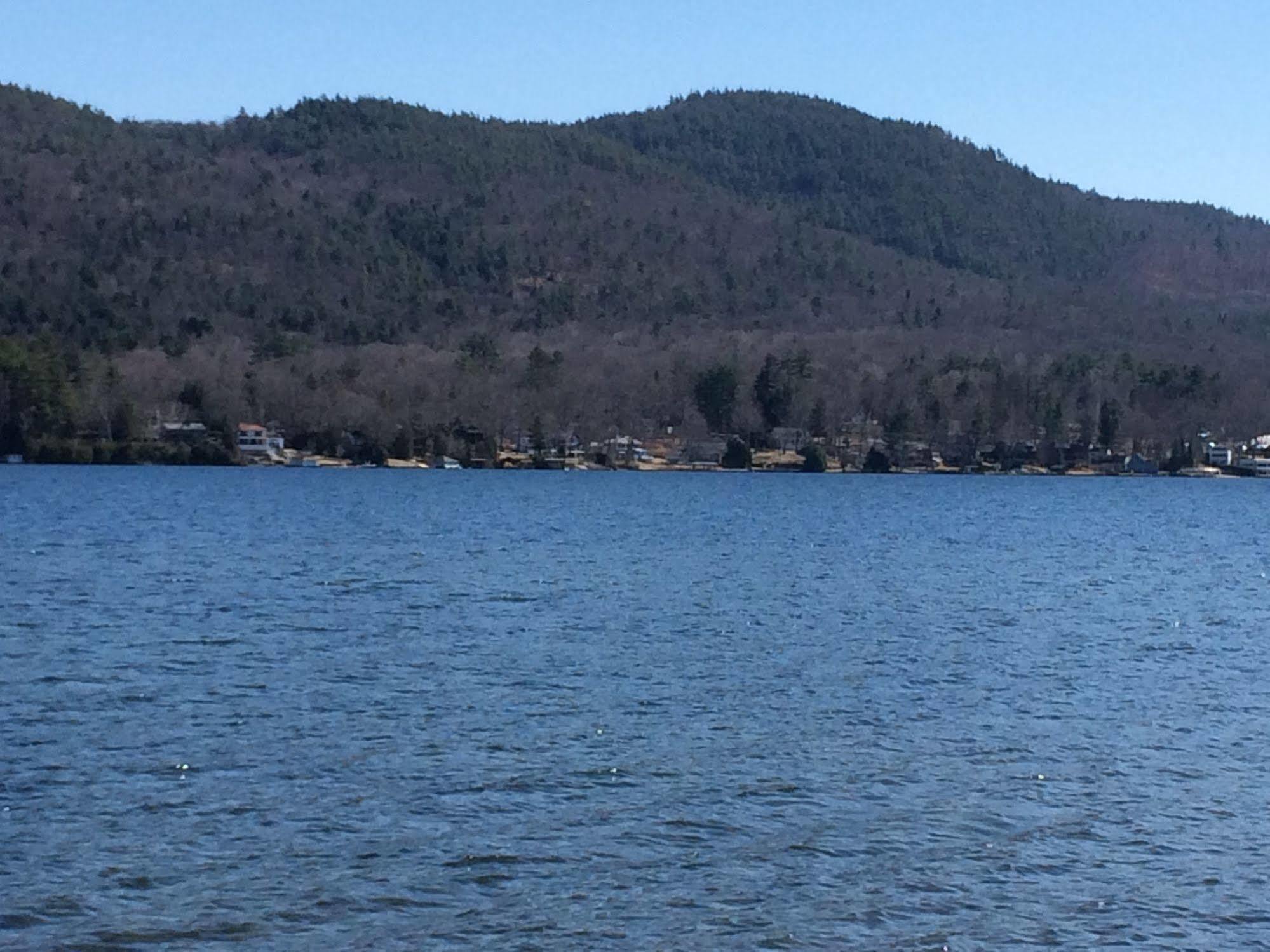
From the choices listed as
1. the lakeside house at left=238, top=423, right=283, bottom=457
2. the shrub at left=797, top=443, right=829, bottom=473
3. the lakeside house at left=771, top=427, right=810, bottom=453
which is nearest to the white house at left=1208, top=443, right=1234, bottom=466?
the lakeside house at left=771, top=427, right=810, bottom=453

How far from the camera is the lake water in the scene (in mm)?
17125

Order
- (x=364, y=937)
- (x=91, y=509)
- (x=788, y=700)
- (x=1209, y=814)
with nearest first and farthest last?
(x=364, y=937) < (x=1209, y=814) < (x=788, y=700) < (x=91, y=509)

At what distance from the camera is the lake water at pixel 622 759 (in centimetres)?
1712

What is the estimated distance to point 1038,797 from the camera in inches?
858

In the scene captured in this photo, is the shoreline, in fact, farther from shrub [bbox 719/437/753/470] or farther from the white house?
the white house

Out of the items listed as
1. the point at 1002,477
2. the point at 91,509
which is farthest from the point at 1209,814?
the point at 1002,477

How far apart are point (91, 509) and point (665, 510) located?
30.8 meters

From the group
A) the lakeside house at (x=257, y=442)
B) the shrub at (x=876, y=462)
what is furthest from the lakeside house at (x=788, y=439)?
the lakeside house at (x=257, y=442)

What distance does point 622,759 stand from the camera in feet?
76.9

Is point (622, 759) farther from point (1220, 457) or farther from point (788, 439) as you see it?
point (1220, 457)

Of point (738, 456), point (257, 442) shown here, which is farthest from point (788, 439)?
point (257, 442)

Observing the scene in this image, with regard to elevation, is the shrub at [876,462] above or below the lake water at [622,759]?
above

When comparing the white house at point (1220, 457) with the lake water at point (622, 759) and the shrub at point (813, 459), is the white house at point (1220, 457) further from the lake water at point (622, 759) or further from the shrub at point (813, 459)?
the lake water at point (622, 759)

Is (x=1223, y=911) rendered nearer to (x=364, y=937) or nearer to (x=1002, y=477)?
(x=364, y=937)
